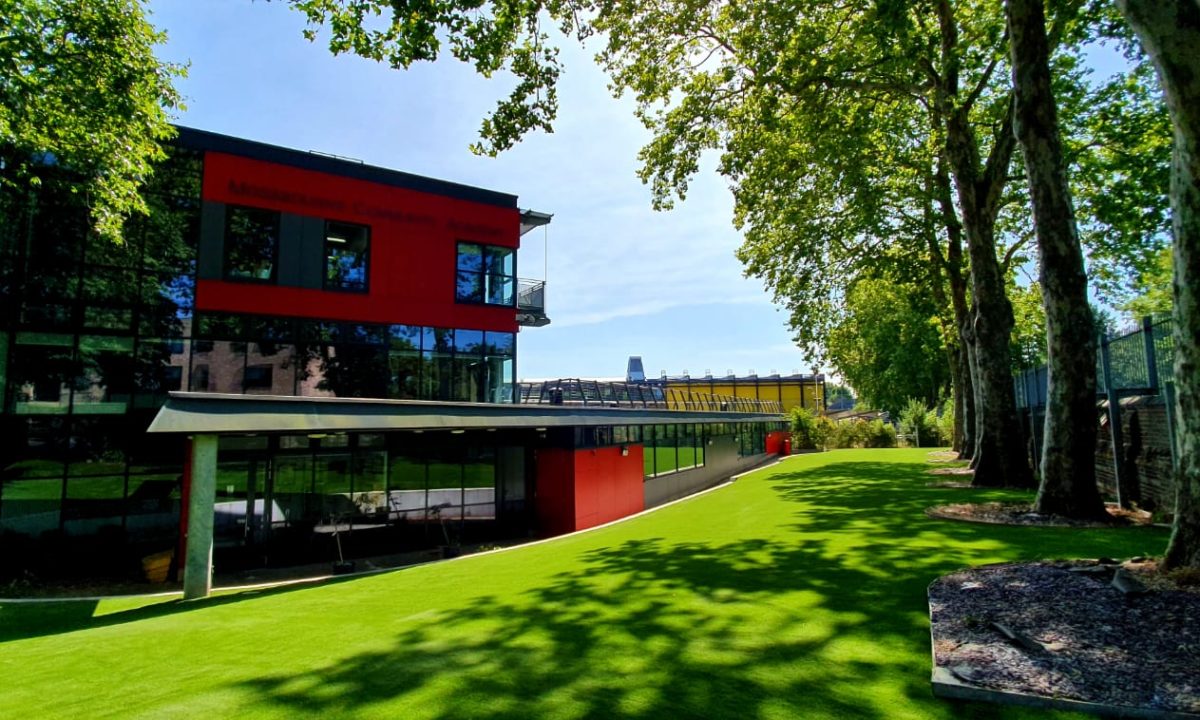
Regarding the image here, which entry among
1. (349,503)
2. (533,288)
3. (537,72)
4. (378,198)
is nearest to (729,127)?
(537,72)

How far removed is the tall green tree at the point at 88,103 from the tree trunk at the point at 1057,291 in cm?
1770

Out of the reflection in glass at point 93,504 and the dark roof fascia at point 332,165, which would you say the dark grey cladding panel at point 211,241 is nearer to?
the dark roof fascia at point 332,165

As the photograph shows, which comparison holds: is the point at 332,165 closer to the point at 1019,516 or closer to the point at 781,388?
the point at 1019,516

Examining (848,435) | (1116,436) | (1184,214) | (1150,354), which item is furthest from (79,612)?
(848,435)

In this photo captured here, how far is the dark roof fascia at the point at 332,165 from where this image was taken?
16172 millimetres

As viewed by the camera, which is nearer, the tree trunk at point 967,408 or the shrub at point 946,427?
the tree trunk at point 967,408

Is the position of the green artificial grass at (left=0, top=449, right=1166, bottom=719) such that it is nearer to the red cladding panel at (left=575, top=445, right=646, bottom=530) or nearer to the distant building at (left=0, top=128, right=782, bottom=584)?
the distant building at (left=0, top=128, right=782, bottom=584)

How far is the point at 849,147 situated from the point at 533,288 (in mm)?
10998

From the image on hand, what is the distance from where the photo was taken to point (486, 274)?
20.6 m

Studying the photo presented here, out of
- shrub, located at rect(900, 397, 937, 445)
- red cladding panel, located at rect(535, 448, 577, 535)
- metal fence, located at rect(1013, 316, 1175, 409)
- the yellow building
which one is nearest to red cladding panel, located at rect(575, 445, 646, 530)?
red cladding panel, located at rect(535, 448, 577, 535)

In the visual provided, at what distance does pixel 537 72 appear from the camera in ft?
37.8

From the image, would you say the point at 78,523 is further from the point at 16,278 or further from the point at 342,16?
the point at 342,16

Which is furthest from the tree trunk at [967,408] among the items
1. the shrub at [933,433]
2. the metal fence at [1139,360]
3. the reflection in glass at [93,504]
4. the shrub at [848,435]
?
the reflection in glass at [93,504]

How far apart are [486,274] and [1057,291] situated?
15.6 m
